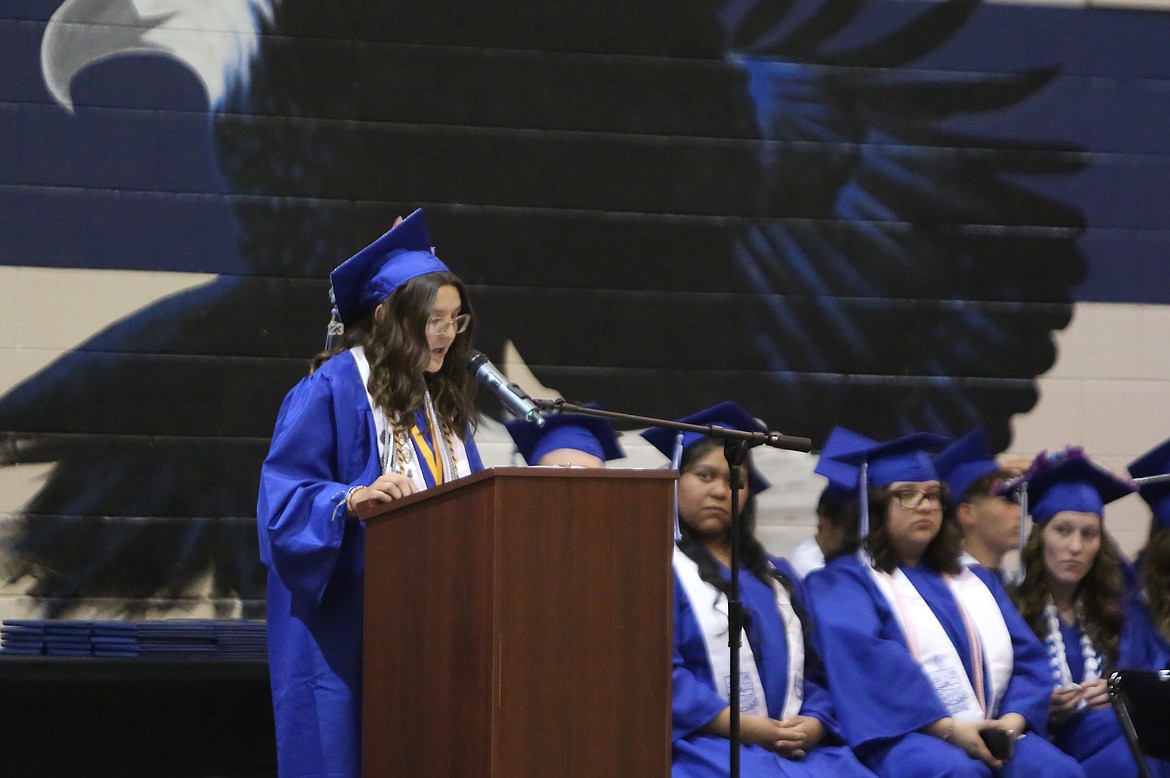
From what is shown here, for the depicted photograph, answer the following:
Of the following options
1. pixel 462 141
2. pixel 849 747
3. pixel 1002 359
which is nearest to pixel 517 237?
pixel 462 141

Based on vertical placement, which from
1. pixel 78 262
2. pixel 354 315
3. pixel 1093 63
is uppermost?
pixel 1093 63

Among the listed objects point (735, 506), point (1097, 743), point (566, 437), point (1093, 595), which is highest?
point (566, 437)

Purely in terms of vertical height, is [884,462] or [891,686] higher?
[884,462]

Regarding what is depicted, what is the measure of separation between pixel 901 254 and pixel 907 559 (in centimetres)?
159

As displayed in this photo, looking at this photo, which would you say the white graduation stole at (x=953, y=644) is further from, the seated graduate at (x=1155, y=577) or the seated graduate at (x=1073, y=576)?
the seated graduate at (x=1155, y=577)

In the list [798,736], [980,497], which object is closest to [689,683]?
[798,736]

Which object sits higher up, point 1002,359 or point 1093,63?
point 1093,63

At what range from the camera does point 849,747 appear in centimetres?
353

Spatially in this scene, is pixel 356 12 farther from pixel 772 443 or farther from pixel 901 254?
pixel 772 443

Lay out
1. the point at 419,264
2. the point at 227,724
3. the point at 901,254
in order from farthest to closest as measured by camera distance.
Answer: the point at 901,254 → the point at 227,724 → the point at 419,264

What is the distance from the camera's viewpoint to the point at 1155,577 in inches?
166

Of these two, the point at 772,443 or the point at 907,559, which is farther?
the point at 907,559

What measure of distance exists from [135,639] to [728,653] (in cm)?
168

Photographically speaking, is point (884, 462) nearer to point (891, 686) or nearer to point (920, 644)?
point (920, 644)
